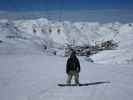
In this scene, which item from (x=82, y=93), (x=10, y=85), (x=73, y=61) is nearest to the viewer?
(x=82, y=93)

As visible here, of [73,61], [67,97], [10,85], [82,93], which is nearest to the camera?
[67,97]

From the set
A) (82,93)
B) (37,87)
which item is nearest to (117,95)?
(82,93)

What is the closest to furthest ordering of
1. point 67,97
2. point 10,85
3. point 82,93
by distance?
point 67,97, point 82,93, point 10,85

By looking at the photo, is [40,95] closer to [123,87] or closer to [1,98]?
[1,98]

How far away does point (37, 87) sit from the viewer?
1597 centimetres

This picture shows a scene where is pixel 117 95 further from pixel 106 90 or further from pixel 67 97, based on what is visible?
pixel 67 97

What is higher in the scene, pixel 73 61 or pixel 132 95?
pixel 73 61

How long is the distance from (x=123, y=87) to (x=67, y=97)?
437 cm

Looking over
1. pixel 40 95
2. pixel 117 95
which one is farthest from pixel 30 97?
pixel 117 95

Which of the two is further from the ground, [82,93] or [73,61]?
[73,61]

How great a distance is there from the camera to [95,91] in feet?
46.1

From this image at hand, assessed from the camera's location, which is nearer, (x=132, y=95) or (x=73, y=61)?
(x=132, y=95)

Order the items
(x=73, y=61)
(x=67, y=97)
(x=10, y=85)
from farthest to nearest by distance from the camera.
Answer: (x=10, y=85), (x=73, y=61), (x=67, y=97)

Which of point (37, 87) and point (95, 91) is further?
point (37, 87)
